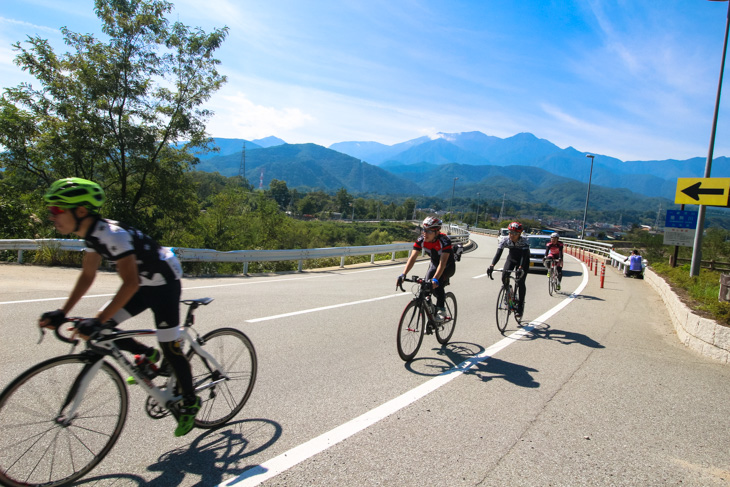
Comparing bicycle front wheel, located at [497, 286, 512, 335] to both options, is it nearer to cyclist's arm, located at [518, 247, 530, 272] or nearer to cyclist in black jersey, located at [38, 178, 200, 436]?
A: cyclist's arm, located at [518, 247, 530, 272]

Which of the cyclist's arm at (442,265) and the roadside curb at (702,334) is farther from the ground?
the cyclist's arm at (442,265)

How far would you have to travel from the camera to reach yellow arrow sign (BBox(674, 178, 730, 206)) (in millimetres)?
11680

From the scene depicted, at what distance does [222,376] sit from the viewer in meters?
3.65

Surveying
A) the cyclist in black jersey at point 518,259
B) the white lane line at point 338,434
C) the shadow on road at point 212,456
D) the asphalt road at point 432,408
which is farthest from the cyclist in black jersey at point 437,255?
the shadow on road at point 212,456

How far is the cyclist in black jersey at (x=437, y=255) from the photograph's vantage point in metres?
5.94

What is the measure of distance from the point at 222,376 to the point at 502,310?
548cm

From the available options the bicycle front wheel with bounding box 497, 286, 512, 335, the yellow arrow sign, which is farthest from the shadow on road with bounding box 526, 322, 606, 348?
the yellow arrow sign

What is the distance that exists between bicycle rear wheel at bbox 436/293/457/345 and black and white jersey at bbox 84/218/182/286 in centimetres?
402

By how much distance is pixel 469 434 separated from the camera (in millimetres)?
3604

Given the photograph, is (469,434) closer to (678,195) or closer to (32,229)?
(678,195)

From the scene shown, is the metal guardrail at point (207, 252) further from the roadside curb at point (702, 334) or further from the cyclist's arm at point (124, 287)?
the roadside curb at point (702, 334)

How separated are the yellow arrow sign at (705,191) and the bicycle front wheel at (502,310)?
867 cm

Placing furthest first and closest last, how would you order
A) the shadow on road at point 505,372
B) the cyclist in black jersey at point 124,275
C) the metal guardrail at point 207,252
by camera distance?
the metal guardrail at point 207,252, the shadow on road at point 505,372, the cyclist in black jersey at point 124,275

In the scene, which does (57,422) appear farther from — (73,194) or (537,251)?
(537,251)
